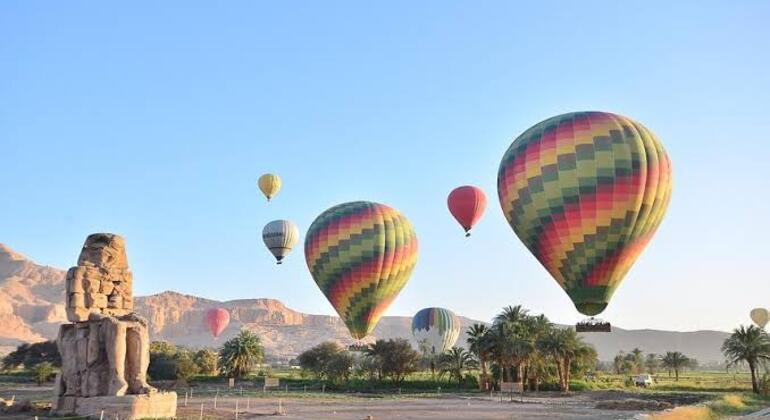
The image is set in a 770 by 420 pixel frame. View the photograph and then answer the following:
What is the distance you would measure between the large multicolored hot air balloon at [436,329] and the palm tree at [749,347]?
144 feet

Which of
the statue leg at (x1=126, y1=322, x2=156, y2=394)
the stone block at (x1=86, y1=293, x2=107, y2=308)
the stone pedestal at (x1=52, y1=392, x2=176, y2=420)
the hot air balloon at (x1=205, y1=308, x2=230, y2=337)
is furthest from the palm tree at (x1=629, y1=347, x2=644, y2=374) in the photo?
the stone block at (x1=86, y1=293, x2=107, y2=308)

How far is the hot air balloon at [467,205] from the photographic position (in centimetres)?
5781

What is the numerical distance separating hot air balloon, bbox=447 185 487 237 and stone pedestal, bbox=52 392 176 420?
1447 inches

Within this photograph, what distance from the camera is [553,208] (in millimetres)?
37781

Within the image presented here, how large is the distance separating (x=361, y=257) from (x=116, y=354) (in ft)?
93.5

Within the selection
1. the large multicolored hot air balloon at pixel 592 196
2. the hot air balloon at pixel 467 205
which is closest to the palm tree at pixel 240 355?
the hot air balloon at pixel 467 205

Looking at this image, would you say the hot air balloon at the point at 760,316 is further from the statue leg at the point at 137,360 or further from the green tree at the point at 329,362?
the statue leg at the point at 137,360

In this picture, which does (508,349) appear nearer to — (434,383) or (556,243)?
(434,383)

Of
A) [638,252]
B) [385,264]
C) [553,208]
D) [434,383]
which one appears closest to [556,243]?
[553,208]

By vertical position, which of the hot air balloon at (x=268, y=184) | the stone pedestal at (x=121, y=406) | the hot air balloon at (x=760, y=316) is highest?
the hot air balloon at (x=268, y=184)

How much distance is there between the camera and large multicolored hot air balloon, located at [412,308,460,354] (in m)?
97.4

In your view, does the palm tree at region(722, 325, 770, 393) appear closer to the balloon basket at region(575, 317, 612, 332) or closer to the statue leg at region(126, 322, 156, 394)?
the balloon basket at region(575, 317, 612, 332)

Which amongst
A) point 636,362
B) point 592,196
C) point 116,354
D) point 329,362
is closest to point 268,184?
point 329,362

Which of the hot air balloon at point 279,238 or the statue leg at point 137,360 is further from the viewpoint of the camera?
the hot air balloon at point 279,238
